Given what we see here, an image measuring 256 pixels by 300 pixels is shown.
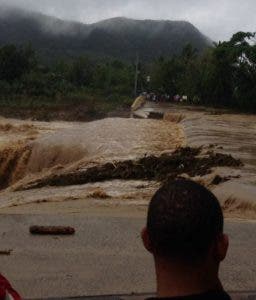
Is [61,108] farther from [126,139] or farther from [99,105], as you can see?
[126,139]

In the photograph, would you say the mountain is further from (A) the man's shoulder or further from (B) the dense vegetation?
(A) the man's shoulder

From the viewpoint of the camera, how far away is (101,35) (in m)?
127

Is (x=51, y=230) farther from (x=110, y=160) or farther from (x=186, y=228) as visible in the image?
(x=110, y=160)

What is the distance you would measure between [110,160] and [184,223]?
1096 cm

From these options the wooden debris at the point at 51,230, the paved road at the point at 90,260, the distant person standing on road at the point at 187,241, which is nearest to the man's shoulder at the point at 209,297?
the distant person standing on road at the point at 187,241

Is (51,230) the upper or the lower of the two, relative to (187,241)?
lower

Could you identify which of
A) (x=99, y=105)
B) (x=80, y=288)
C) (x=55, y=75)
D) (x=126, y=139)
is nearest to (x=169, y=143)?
(x=126, y=139)

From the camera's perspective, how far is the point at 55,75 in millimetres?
54688

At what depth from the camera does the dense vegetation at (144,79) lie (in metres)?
33.9

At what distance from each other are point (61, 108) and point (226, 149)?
97.8 ft

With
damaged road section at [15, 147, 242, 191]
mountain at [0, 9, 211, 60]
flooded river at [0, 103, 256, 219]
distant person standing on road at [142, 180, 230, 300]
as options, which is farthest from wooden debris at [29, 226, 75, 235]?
mountain at [0, 9, 211, 60]

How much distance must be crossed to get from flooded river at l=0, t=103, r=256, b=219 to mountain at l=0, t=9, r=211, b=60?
291ft

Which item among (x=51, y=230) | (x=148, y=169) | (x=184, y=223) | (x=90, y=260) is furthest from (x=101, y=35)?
(x=184, y=223)

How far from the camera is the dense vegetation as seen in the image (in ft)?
111
